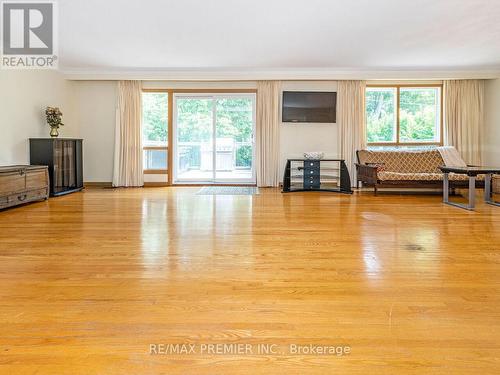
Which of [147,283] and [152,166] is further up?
[152,166]

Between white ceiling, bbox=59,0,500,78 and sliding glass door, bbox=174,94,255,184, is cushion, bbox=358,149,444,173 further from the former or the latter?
sliding glass door, bbox=174,94,255,184

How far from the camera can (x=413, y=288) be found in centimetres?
226

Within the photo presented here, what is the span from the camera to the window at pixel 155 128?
350 inches

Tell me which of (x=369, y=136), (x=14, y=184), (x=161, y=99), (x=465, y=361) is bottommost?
(x=465, y=361)

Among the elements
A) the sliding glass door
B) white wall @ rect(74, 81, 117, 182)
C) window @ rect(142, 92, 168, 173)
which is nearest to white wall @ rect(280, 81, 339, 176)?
the sliding glass door

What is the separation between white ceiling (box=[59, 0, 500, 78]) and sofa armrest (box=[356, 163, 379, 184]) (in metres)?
2.01

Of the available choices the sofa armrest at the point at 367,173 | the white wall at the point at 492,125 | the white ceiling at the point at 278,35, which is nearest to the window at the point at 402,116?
the white ceiling at the point at 278,35

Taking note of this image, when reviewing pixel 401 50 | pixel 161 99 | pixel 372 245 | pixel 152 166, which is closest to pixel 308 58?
pixel 401 50

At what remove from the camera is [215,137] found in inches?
351

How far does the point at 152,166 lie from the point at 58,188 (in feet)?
7.61

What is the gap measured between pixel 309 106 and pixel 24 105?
5.51m

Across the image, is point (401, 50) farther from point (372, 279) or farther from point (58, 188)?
point (58, 188)

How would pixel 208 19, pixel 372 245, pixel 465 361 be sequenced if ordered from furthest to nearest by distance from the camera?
pixel 208 19
pixel 372 245
pixel 465 361

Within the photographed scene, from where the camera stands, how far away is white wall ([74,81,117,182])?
8.78 meters
